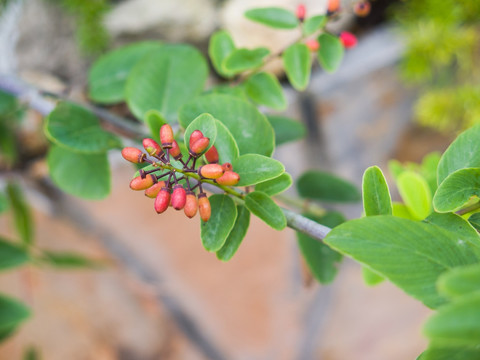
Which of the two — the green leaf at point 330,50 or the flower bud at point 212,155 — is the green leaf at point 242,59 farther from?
the flower bud at point 212,155

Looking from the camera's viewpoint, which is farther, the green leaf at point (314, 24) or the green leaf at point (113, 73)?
the green leaf at point (113, 73)

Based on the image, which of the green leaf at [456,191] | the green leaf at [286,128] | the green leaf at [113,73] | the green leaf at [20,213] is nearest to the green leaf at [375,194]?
the green leaf at [456,191]

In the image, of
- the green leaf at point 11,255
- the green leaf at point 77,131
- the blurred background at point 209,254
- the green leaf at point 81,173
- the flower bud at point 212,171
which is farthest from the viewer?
the blurred background at point 209,254

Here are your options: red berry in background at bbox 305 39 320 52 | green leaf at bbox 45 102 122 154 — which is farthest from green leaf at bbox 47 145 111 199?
red berry in background at bbox 305 39 320 52

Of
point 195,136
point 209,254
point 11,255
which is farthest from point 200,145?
point 209,254

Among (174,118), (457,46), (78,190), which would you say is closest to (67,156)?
(78,190)

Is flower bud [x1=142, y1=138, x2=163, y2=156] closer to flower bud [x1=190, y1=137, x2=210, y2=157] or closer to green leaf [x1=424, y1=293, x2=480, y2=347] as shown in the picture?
flower bud [x1=190, y1=137, x2=210, y2=157]

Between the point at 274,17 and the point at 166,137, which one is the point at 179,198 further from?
the point at 274,17
